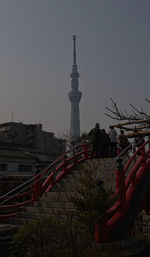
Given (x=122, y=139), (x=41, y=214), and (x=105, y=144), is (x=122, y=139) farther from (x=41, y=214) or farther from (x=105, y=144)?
(x=41, y=214)

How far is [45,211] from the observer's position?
368 inches

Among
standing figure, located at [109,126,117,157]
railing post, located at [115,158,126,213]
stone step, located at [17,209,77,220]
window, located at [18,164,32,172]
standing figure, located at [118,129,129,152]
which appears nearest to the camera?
railing post, located at [115,158,126,213]

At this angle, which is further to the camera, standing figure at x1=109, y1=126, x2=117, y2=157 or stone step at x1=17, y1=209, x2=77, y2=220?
standing figure at x1=109, y1=126, x2=117, y2=157

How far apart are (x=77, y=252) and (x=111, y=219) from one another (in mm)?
2443

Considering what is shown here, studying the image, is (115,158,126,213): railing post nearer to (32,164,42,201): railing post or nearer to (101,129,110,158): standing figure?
(32,164,42,201): railing post

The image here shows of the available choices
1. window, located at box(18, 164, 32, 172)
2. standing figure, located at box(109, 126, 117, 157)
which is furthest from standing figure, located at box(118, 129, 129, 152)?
window, located at box(18, 164, 32, 172)

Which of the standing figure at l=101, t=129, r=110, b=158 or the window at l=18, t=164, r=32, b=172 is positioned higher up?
the window at l=18, t=164, r=32, b=172

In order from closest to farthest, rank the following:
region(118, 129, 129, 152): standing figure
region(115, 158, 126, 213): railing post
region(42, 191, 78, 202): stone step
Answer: region(115, 158, 126, 213): railing post < region(42, 191, 78, 202): stone step < region(118, 129, 129, 152): standing figure

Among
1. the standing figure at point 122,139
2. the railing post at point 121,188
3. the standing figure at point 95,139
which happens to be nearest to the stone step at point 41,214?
the railing post at point 121,188

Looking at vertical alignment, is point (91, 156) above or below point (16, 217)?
above

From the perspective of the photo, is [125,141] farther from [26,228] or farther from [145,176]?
[26,228]

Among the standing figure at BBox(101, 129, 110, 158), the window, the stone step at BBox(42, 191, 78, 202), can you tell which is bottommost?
the stone step at BBox(42, 191, 78, 202)

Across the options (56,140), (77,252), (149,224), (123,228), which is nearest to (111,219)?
(123,228)

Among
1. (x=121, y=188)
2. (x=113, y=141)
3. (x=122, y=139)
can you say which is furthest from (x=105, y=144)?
(x=121, y=188)
